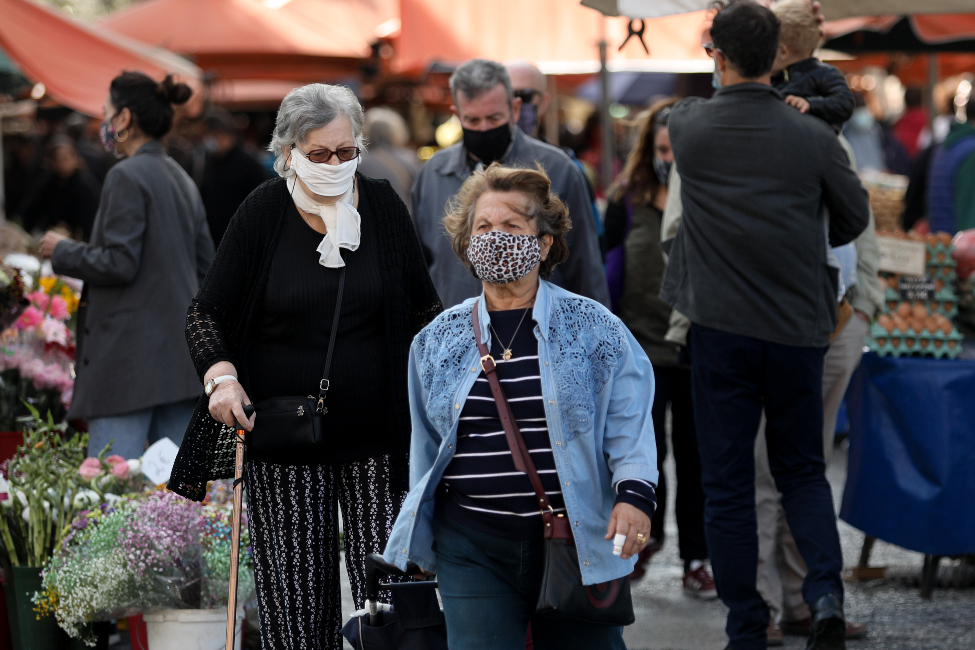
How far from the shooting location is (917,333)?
5.19m

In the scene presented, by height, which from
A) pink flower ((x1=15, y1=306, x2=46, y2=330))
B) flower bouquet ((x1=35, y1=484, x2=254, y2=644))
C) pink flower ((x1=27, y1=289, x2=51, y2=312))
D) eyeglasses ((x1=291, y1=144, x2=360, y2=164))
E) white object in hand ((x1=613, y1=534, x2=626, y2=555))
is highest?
eyeglasses ((x1=291, y1=144, x2=360, y2=164))

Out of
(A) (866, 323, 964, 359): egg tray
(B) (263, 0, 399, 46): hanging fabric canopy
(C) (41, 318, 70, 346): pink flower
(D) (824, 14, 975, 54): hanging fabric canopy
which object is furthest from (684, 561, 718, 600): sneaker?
(B) (263, 0, 399, 46): hanging fabric canopy

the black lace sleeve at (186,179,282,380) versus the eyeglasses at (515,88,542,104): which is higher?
the eyeglasses at (515,88,542,104)

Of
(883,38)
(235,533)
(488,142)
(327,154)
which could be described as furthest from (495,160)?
(883,38)

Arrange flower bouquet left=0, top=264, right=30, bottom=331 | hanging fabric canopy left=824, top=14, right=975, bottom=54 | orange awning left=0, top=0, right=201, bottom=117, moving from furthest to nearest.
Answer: hanging fabric canopy left=824, top=14, right=975, bottom=54
orange awning left=0, top=0, right=201, bottom=117
flower bouquet left=0, top=264, right=30, bottom=331

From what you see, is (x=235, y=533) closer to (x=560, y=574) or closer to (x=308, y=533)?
(x=308, y=533)

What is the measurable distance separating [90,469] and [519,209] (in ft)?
7.69

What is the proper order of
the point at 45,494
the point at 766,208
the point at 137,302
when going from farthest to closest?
the point at 137,302
the point at 45,494
the point at 766,208

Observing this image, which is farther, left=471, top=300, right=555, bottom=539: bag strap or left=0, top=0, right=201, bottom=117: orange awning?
left=0, top=0, right=201, bottom=117: orange awning

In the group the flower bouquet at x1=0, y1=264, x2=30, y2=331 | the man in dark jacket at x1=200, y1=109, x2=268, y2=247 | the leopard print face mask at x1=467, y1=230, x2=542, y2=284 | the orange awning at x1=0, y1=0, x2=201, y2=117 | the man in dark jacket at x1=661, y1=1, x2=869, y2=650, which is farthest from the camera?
the man in dark jacket at x1=200, y1=109, x2=268, y2=247

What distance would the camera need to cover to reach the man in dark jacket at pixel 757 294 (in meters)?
3.87

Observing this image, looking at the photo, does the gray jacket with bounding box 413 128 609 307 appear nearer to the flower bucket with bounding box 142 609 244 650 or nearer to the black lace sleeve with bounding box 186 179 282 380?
the black lace sleeve with bounding box 186 179 282 380

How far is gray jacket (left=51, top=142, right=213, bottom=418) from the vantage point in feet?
15.7

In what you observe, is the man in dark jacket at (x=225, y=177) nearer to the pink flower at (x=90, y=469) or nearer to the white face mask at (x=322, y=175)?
the pink flower at (x=90, y=469)
